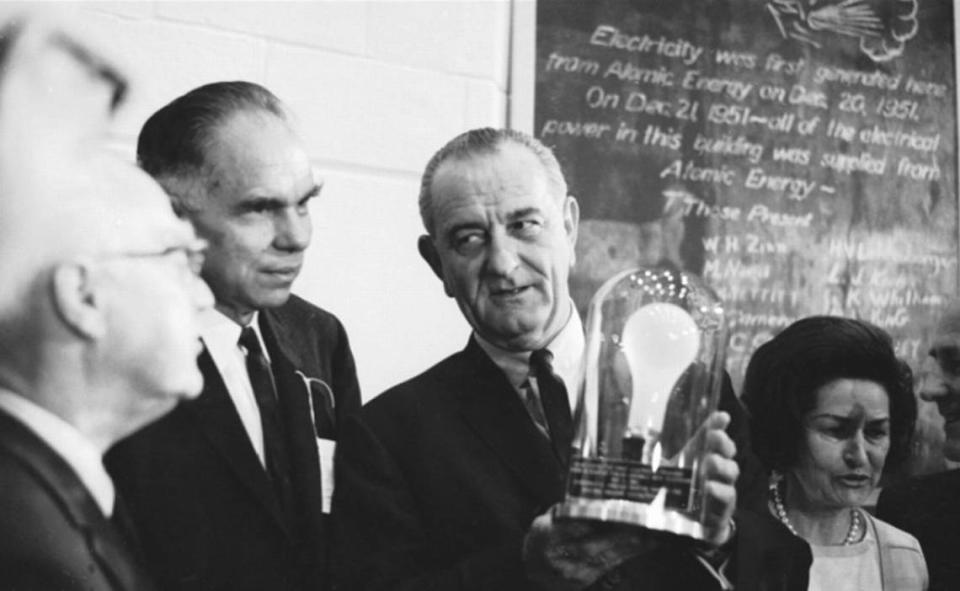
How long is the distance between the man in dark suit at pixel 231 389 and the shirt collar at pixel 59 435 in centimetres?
8

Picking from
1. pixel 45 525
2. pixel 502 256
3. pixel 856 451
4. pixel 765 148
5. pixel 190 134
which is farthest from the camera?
pixel 765 148

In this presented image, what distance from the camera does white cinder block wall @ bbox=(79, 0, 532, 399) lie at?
1.16 m

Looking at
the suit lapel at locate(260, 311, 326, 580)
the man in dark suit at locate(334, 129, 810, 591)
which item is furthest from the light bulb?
the suit lapel at locate(260, 311, 326, 580)

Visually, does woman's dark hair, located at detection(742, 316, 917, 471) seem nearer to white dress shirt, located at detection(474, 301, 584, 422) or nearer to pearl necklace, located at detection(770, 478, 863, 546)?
pearl necklace, located at detection(770, 478, 863, 546)

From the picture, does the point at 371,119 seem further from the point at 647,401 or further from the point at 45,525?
the point at 45,525

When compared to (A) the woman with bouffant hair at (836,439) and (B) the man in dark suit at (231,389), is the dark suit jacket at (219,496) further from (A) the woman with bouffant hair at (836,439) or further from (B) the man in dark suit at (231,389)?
(A) the woman with bouffant hair at (836,439)

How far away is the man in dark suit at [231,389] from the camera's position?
731 millimetres

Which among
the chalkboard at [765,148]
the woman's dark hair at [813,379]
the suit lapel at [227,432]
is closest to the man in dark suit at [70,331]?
the suit lapel at [227,432]

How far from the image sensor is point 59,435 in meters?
0.60

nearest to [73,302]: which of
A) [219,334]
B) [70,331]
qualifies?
[70,331]

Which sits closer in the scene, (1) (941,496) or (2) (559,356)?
(2) (559,356)

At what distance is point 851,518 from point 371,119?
649mm

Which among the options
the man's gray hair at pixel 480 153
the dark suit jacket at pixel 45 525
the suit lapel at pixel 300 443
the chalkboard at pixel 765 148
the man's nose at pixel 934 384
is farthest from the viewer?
the chalkboard at pixel 765 148

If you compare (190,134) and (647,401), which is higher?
(190,134)
